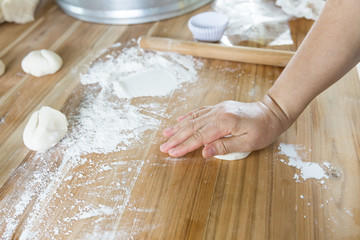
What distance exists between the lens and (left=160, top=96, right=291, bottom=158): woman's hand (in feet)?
2.59

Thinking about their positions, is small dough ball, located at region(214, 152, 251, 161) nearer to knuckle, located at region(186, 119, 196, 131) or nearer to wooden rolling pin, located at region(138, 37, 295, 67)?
knuckle, located at region(186, 119, 196, 131)

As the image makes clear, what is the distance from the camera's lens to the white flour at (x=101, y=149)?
0.73 meters

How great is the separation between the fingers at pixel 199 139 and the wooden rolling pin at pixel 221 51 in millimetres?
392

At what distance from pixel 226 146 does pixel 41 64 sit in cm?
76

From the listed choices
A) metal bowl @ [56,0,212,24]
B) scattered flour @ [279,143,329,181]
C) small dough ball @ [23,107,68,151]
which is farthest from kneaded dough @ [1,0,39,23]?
scattered flour @ [279,143,329,181]

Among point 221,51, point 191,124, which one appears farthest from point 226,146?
point 221,51

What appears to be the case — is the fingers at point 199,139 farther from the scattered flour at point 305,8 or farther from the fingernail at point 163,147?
the scattered flour at point 305,8

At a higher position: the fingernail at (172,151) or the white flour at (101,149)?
the fingernail at (172,151)

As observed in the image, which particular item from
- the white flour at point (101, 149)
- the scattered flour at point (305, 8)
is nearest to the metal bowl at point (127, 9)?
the white flour at point (101, 149)

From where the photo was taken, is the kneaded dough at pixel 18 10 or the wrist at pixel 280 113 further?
the kneaded dough at pixel 18 10

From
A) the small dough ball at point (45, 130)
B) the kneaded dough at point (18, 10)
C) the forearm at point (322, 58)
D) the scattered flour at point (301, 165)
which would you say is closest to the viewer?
the forearm at point (322, 58)

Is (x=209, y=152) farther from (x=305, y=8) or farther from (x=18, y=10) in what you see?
(x=18, y=10)

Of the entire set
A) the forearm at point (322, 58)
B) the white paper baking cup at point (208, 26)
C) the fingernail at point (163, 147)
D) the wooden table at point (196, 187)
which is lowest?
the wooden table at point (196, 187)

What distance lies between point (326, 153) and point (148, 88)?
22.9 inches
